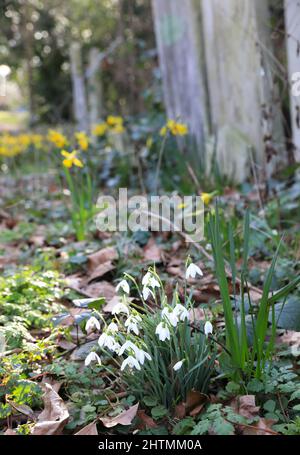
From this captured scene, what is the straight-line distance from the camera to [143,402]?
1.61 m

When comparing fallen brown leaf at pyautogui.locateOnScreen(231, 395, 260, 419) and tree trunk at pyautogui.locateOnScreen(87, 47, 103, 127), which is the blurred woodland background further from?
fallen brown leaf at pyautogui.locateOnScreen(231, 395, 260, 419)

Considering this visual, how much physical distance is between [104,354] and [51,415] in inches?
13.3

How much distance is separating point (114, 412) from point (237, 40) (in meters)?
3.30

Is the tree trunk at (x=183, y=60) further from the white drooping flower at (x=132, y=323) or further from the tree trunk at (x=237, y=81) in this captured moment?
the white drooping flower at (x=132, y=323)

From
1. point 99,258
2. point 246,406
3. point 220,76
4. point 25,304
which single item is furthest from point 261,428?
point 220,76

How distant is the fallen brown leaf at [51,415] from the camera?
58.7 inches

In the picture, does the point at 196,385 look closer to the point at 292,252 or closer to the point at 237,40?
the point at 292,252

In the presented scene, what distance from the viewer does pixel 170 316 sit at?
1.47 meters

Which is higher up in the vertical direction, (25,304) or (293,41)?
(293,41)

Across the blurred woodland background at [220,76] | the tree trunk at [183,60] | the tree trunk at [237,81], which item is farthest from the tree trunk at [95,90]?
the tree trunk at [237,81]

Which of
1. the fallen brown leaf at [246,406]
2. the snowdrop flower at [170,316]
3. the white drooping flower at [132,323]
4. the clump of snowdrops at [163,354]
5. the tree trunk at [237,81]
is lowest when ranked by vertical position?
the fallen brown leaf at [246,406]

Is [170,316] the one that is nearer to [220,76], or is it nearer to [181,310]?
[181,310]

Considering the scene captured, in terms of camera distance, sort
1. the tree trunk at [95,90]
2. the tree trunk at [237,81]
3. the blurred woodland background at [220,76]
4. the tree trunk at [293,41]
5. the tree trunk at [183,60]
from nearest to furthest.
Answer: the tree trunk at [293,41] → the blurred woodland background at [220,76] → the tree trunk at [237,81] → the tree trunk at [183,60] → the tree trunk at [95,90]

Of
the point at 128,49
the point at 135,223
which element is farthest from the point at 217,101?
the point at 128,49
